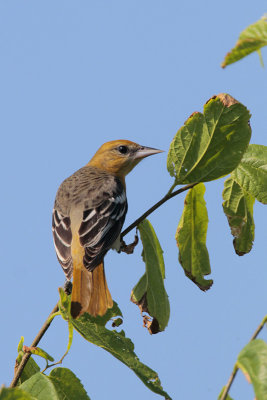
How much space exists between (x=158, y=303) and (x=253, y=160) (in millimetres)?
1072

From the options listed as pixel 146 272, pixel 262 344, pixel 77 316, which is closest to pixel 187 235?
pixel 146 272

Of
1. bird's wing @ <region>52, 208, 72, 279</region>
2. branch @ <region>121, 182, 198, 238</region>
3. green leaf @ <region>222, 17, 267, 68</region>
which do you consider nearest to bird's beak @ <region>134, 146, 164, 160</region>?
bird's wing @ <region>52, 208, 72, 279</region>

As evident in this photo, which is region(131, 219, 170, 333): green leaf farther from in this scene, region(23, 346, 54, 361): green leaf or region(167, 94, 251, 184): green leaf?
region(23, 346, 54, 361): green leaf

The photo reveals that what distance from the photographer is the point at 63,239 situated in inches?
216

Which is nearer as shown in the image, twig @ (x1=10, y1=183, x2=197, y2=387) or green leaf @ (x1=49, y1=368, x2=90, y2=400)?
green leaf @ (x1=49, y1=368, x2=90, y2=400)

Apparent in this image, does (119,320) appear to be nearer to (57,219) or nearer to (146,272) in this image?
(146,272)

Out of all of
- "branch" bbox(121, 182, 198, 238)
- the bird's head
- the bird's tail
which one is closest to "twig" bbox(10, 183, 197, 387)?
"branch" bbox(121, 182, 198, 238)

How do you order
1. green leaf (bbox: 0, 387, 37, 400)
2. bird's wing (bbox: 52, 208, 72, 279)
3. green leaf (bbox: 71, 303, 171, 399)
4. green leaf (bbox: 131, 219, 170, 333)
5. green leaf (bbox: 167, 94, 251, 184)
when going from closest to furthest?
green leaf (bbox: 0, 387, 37, 400)
green leaf (bbox: 71, 303, 171, 399)
green leaf (bbox: 167, 94, 251, 184)
green leaf (bbox: 131, 219, 170, 333)
bird's wing (bbox: 52, 208, 72, 279)

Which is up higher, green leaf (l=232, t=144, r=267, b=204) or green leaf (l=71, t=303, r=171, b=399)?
green leaf (l=232, t=144, r=267, b=204)

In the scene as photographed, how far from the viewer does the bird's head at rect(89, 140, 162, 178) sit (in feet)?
24.7

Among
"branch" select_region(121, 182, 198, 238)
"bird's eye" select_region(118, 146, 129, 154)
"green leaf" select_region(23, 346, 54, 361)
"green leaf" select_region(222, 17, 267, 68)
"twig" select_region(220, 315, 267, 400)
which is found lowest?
"twig" select_region(220, 315, 267, 400)

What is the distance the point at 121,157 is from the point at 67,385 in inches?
190

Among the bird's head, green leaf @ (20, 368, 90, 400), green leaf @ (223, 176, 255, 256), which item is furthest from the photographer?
the bird's head

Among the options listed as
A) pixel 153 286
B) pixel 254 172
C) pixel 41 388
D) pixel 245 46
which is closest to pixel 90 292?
pixel 153 286
